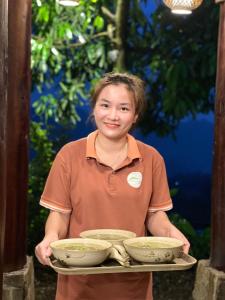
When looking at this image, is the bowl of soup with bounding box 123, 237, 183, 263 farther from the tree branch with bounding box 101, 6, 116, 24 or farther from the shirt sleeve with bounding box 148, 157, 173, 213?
the tree branch with bounding box 101, 6, 116, 24

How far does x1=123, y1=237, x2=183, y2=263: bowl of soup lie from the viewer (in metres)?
2.15

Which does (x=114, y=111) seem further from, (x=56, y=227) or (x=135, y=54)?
(x=135, y=54)

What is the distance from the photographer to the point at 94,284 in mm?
2494

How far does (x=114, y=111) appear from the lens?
2.43m

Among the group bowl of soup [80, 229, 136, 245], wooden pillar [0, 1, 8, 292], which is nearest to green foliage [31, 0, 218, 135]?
wooden pillar [0, 1, 8, 292]

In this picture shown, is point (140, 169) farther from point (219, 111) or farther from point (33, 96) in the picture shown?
point (33, 96)

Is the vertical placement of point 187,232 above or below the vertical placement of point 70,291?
below

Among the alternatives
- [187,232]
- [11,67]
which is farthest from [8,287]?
[187,232]

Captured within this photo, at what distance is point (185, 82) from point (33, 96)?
8.97ft

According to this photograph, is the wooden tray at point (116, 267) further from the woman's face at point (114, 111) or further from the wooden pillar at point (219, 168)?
the wooden pillar at point (219, 168)

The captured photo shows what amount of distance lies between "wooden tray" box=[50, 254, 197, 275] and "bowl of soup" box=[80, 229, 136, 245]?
0.14 m

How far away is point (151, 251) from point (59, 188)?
53 cm

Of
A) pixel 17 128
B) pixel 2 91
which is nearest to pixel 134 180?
pixel 2 91

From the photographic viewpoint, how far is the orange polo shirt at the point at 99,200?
2.47 metres
